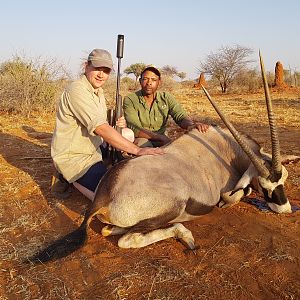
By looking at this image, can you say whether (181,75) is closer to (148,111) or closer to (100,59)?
(148,111)

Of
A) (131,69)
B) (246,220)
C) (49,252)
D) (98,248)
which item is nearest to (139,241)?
(98,248)

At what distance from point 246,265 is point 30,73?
10.2 metres

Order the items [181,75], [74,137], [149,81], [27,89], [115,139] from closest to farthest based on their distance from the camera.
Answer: [115,139], [74,137], [149,81], [27,89], [181,75]

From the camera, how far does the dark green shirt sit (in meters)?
5.12

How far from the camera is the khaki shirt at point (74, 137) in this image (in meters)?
3.73

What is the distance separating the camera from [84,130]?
4016 millimetres

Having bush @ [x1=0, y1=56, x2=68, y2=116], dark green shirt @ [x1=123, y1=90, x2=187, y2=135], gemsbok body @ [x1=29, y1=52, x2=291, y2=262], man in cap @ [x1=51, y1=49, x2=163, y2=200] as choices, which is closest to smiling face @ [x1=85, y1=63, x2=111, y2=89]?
man in cap @ [x1=51, y1=49, x2=163, y2=200]

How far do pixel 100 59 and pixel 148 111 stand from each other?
1533mm

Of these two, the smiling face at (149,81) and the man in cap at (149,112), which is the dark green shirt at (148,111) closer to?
the man in cap at (149,112)

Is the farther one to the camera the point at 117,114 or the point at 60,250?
the point at 117,114

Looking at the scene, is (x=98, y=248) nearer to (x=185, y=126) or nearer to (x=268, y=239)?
(x=268, y=239)

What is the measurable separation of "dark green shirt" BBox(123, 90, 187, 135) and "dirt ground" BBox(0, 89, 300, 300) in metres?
1.29

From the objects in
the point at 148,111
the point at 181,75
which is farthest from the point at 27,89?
the point at 181,75

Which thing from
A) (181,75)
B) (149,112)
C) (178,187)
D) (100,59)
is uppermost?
(100,59)
